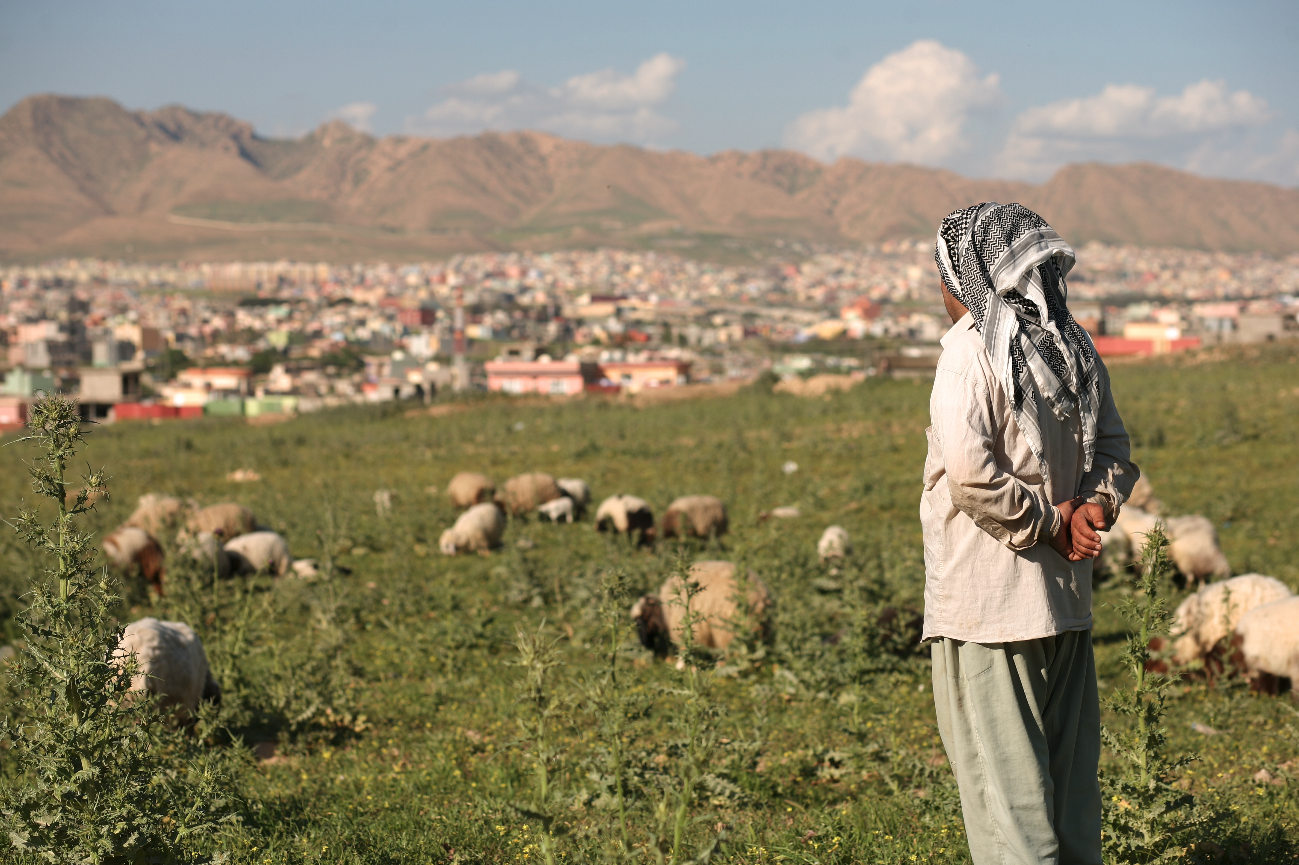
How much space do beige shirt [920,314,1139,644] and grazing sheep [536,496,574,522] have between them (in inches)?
491

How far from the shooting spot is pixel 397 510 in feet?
54.4

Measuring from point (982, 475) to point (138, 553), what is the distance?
36.6 feet

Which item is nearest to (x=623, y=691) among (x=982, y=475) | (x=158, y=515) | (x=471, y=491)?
(x=982, y=475)

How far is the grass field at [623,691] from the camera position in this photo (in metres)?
4.53

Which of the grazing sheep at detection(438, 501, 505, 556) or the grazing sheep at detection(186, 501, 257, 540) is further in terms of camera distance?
the grazing sheep at detection(438, 501, 505, 556)

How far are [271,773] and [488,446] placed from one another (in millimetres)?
19846

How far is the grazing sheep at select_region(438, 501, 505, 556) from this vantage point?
13.7 m

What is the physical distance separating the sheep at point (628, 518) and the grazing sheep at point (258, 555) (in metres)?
4.33

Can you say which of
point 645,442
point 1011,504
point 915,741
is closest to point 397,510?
point 645,442

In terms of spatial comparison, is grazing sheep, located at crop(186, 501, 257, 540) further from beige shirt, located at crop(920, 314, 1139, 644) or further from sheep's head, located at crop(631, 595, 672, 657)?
beige shirt, located at crop(920, 314, 1139, 644)

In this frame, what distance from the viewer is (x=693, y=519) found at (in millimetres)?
14055

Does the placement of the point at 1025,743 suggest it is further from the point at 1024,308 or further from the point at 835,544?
the point at 835,544

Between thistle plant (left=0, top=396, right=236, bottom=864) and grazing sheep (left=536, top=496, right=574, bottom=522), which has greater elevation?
thistle plant (left=0, top=396, right=236, bottom=864)

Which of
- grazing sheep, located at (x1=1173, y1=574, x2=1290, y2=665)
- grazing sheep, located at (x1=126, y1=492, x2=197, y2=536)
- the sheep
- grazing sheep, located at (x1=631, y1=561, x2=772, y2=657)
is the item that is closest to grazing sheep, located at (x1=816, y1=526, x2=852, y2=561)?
grazing sheep, located at (x1=631, y1=561, x2=772, y2=657)
